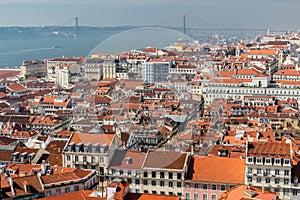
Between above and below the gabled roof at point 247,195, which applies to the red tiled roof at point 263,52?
above

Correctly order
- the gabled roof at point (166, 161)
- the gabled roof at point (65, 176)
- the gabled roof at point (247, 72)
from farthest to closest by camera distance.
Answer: the gabled roof at point (247, 72) < the gabled roof at point (166, 161) < the gabled roof at point (65, 176)

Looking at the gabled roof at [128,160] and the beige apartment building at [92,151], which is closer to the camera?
the gabled roof at [128,160]

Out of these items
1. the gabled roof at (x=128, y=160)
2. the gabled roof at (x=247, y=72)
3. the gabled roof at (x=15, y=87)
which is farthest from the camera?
the gabled roof at (x=15, y=87)

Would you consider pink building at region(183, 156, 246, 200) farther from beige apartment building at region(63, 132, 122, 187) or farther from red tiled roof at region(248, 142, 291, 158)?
beige apartment building at region(63, 132, 122, 187)

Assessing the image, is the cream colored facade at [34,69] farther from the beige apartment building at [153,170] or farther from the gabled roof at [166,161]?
the gabled roof at [166,161]

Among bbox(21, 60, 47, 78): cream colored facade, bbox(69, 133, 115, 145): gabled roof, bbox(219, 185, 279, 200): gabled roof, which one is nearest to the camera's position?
bbox(219, 185, 279, 200): gabled roof

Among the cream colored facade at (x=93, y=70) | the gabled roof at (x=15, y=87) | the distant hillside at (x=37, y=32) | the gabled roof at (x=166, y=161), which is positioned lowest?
the gabled roof at (x=15, y=87)

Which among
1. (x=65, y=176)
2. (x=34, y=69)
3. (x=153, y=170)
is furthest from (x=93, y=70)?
(x=34, y=69)

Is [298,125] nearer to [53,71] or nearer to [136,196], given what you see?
[136,196]

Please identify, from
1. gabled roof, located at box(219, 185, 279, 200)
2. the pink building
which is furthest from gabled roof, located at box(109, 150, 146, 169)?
gabled roof, located at box(219, 185, 279, 200)

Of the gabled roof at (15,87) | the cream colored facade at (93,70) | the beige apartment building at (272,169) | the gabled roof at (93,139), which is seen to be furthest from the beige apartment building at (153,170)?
the gabled roof at (15,87)
